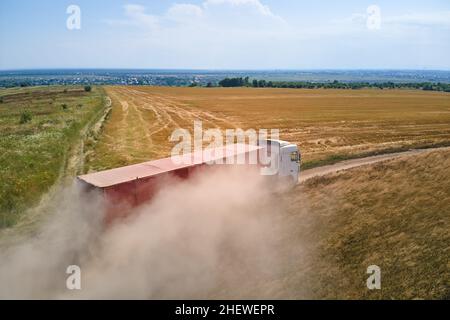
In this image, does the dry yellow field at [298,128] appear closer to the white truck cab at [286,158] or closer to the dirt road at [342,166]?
the dirt road at [342,166]

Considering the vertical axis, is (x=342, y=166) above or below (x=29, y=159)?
below

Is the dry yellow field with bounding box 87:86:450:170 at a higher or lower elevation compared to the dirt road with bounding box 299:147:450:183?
higher

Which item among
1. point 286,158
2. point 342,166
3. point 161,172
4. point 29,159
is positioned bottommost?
point 342,166

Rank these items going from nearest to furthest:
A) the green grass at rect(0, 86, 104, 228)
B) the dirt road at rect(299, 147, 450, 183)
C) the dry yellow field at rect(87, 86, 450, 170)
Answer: the green grass at rect(0, 86, 104, 228), the dirt road at rect(299, 147, 450, 183), the dry yellow field at rect(87, 86, 450, 170)

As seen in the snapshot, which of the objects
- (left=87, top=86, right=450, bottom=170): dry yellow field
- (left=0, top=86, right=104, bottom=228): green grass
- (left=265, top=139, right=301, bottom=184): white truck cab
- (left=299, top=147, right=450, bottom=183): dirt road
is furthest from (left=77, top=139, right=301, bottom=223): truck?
(left=87, top=86, right=450, bottom=170): dry yellow field

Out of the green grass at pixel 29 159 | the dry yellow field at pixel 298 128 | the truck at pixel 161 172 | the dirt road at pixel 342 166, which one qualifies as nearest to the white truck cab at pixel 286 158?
the truck at pixel 161 172

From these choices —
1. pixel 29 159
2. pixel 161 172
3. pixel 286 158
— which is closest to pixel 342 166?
pixel 286 158

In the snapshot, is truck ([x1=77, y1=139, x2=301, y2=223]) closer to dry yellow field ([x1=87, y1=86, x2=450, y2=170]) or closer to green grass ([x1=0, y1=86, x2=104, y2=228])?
green grass ([x1=0, y1=86, x2=104, y2=228])

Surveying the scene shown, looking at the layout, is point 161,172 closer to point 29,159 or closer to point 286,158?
point 286,158
